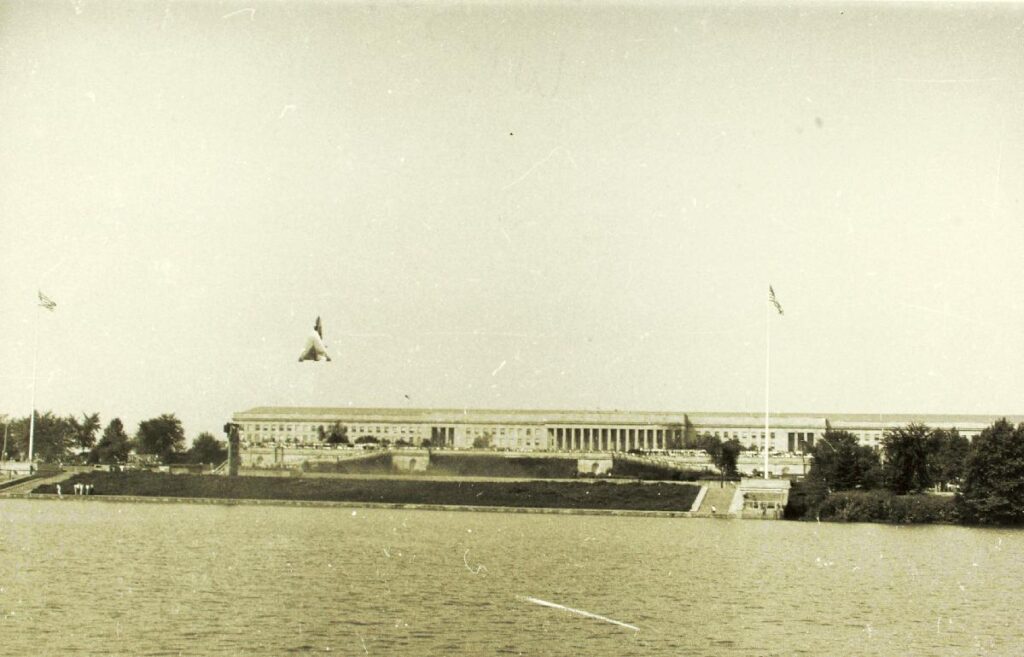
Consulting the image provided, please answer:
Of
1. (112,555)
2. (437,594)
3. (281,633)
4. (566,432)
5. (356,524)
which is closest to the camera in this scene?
(281,633)

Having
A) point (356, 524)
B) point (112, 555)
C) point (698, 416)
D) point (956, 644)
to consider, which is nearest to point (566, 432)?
point (698, 416)

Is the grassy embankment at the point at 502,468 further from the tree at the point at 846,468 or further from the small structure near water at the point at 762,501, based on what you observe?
the small structure near water at the point at 762,501

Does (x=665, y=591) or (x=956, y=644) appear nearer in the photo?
(x=956, y=644)

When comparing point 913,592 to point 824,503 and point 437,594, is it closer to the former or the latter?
point 437,594

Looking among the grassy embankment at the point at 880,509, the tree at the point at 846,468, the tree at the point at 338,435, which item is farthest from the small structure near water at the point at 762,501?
the tree at the point at 338,435

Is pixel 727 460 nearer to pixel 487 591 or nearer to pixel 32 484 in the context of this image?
pixel 32 484

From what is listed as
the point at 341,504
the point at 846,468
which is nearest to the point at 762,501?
the point at 846,468

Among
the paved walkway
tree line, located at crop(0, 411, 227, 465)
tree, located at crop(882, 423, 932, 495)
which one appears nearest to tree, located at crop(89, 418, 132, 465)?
tree line, located at crop(0, 411, 227, 465)

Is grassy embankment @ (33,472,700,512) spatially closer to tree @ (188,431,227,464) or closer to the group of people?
the group of people

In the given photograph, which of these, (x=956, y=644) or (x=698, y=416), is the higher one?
(x=698, y=416)
